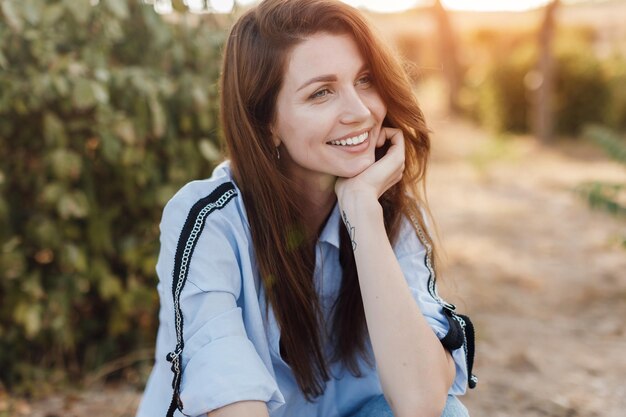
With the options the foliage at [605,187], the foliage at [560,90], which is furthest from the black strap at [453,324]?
the foliage at [560,90]

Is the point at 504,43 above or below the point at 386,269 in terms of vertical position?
below

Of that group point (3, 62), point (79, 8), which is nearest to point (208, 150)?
point (79, 8)

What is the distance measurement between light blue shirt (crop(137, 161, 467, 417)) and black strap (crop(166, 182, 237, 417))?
12 millimetres

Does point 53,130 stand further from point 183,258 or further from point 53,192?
point 183,258

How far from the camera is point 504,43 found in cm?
1681

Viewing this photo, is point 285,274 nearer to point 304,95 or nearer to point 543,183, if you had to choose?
point 304,95

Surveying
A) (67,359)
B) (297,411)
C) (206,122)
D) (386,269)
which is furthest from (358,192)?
(67,359)

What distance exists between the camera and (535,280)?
204 inches

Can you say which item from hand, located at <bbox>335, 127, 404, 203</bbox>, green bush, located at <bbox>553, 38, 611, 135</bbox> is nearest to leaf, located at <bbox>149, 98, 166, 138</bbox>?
hand, located at <bbox>335, 127, 404, 203</bbox>

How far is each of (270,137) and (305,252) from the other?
1.08ft

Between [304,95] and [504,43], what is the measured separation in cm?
1596

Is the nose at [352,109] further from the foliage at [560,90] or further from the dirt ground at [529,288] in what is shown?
the foliage at [560,90]

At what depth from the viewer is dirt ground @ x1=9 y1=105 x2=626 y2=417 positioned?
3.18 m

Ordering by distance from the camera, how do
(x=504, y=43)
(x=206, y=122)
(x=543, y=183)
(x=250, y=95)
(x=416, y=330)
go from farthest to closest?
(x=504, y=43), (x=543, y=183), (x=206, y=122), (x=250, y=95), (x=416, y=330)
